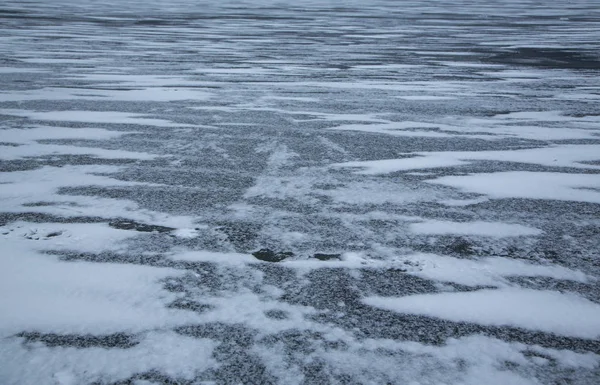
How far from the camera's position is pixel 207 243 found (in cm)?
136

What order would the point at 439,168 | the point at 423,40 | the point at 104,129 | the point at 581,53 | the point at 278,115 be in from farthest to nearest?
1. the point at 423,40
2. the point at 581,53
3. the point at 278,115
4. the point at 104,129
5. the point at 439,168

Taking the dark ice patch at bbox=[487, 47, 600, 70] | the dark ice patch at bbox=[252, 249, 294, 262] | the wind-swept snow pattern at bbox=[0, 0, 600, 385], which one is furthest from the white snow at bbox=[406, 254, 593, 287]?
the dark ice patch at bbox=[487, 47, 600, 70]

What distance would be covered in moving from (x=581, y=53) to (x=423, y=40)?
5.82ft

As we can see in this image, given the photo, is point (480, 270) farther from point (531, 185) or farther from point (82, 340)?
point (82, 340)

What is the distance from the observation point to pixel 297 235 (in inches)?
55.4

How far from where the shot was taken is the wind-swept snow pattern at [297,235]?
3.16 ft

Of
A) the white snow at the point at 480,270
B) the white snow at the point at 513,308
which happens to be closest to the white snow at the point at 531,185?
the white snow at the point at 480,270

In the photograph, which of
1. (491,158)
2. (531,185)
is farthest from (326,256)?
(491,158)

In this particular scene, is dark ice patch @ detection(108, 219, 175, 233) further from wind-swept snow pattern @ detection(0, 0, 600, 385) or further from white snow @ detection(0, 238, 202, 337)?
white snow @ detection(0, 238, 202, 337)

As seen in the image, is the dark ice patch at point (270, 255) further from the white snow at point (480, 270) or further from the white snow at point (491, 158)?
the white snow at point (491, 158)

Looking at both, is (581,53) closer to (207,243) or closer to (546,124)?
(546,124)

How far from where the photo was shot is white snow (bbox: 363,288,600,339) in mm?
1057

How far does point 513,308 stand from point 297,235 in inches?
23.1

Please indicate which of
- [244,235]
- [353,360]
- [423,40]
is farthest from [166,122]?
[423,40]
